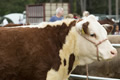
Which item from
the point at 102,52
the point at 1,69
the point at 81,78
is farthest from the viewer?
the point at 81,78

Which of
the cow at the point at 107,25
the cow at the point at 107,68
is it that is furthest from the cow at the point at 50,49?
the cow at the point at 107,25

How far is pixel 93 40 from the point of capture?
15.2 ft

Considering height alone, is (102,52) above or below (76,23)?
below

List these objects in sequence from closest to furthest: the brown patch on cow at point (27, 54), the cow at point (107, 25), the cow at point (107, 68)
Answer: the brown patch on cow at point (27, 54) → the cow at point (107, 68) → the cow at point (107, 25)

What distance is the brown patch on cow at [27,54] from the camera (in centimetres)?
430

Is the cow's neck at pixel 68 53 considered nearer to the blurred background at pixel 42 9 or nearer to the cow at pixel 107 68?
the cow at pixel 107 68

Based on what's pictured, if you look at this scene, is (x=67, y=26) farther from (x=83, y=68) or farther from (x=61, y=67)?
(x=83, y=68)

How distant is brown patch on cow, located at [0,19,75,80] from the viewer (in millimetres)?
4301

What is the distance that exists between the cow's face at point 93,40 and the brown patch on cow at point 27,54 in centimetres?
39

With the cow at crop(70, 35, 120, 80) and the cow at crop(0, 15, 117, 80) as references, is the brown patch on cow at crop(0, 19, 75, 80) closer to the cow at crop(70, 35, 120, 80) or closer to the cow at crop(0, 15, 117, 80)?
the cow at crop(0, 15, 117, 80)

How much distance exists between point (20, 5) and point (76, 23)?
49.3 m

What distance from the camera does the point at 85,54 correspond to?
4.71 m

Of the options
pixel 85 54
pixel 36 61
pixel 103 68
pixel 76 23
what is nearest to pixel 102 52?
pixel 85 54

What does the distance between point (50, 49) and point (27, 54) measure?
13.1 inches
